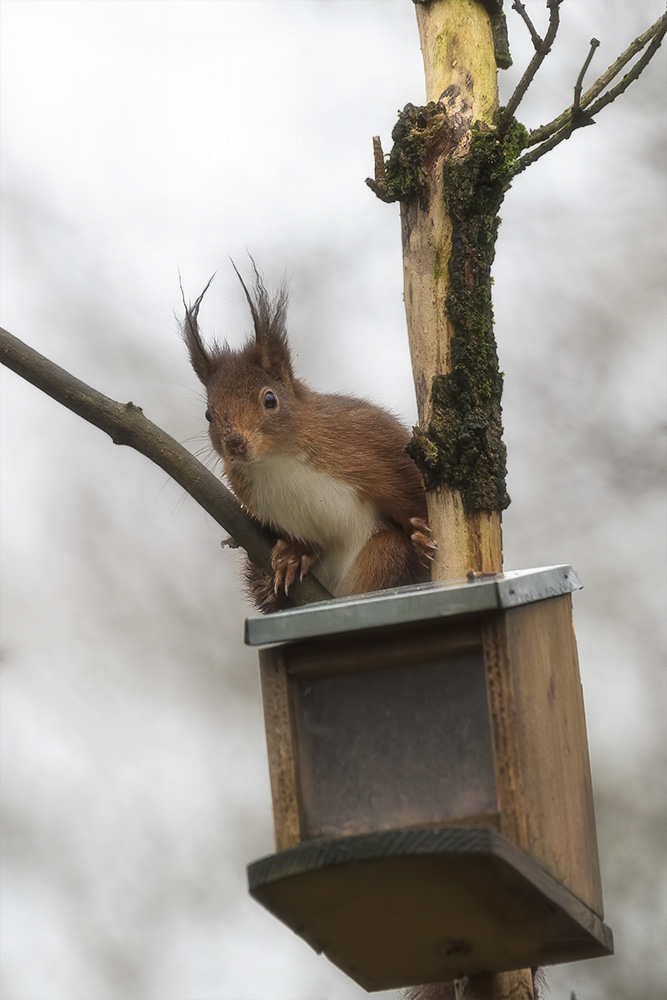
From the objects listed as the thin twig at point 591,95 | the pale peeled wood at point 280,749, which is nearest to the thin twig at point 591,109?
the thin twig at point 591,95

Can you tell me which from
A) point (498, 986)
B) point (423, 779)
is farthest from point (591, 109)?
point (498, 986)

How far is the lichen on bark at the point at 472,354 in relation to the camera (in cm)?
350

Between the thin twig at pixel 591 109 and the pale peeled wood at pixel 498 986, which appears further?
the thin twig at pixel 591 109

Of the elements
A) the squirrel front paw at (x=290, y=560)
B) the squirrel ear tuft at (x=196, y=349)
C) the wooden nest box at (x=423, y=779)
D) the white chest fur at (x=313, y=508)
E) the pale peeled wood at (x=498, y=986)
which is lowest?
the pale peeled wood at (x=498, y=986)

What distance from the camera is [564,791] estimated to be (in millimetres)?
2801

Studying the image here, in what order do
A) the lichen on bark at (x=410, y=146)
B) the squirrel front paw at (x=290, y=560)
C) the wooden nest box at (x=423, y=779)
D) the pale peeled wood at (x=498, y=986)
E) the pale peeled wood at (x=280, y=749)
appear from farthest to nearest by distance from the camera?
the squirrel front paw at (x=290, y=560) < the lichen on bark at (x=410, y=146) < the pale peeled wood at (x=498, y=986) < the pale peeled wood at (x=280, y=749) < the wooden nest box at (x=423, y=779)

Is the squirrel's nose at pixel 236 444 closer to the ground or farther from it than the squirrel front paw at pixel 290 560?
farther from it

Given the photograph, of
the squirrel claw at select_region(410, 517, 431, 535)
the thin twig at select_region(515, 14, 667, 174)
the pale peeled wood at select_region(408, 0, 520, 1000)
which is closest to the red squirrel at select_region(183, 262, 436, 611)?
the squirrel claw at select_region(410, 517, 431, 535)

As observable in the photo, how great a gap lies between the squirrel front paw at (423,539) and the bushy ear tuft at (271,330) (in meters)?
0.77

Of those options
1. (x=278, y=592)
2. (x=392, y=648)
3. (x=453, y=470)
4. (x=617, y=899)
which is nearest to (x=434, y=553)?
→ (x=453, y=470)

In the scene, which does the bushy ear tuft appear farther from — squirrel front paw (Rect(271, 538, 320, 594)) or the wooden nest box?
the wooden nest box

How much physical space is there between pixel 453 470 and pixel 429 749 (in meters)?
1.02

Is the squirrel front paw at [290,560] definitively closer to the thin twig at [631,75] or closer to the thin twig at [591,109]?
the thin twig at [591,109]

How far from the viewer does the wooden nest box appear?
8.29 feet
